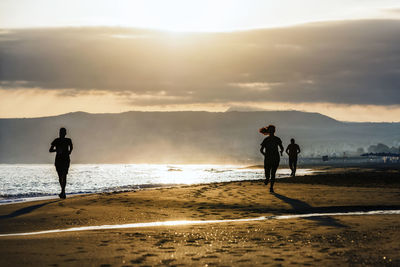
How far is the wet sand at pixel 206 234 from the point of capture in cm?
855

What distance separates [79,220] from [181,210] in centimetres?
299

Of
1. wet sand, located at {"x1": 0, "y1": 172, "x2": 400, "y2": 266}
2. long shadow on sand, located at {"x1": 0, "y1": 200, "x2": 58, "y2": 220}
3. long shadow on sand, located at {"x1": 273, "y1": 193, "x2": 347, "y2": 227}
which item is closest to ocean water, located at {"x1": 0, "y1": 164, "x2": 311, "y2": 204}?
long shadow on sand, located at {"x1": 0, "y1": 200, "x2": 58, "y2": 220}

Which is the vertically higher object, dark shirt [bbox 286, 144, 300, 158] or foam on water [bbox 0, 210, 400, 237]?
dark shirt [bbox 286, 144, 300, 158]

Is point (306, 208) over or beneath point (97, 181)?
over

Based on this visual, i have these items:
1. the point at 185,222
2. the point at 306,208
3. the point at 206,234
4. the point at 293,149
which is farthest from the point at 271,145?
the point at 293,149

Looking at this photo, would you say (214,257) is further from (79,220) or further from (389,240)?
(79,220)

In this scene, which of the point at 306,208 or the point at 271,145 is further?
the point at 271,145

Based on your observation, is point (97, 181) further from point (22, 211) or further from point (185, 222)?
point (185, 222)

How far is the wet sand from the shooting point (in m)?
8.55

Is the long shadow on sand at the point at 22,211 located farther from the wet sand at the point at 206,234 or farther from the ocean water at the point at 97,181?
the ocean water at the point at 97,181

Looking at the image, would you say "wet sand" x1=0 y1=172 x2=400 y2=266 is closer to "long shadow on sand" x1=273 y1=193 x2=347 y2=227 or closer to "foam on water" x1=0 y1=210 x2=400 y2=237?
"long shadow on sand" x1=273 y1=193 x2=347 y2=227

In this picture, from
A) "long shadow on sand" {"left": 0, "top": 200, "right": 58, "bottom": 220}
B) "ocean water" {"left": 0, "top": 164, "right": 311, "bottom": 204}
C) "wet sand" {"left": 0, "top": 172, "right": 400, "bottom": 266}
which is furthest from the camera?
"ocean water" {"left": 0, "top": 164, "right": 311, "bottom": 204}

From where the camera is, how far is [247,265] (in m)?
8.09

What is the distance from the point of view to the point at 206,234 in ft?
35.9
